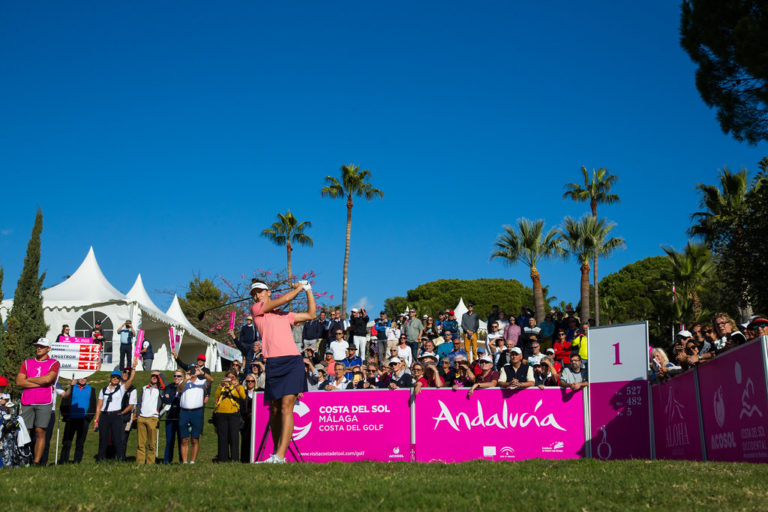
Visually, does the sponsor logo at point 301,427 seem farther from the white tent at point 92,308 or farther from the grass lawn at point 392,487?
the white tent at point 92,308

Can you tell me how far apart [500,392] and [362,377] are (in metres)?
3.43

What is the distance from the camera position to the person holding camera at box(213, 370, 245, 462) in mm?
12336

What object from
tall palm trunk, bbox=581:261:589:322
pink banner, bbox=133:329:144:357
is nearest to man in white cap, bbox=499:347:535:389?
pink banner, bbox=133:329:144:357

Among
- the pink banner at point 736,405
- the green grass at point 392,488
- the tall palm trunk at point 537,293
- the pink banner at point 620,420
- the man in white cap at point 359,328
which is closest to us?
the green grass at point 392,488

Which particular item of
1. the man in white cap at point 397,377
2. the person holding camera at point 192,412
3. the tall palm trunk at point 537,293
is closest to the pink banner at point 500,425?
the man in white cap at point 397,377

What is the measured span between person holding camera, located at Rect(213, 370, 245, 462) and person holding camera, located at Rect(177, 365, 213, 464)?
33 centimetres

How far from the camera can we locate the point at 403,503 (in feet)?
15.2

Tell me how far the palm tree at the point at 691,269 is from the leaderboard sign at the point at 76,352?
25688mm

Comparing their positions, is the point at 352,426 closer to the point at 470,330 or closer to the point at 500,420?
the point at 500,420

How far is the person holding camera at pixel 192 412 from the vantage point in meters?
12.3

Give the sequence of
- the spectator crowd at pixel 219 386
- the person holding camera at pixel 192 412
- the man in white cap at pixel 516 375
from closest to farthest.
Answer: the spectator crowd at pixel 219 386 → the man in white cap at pixel 516 375 → the person holding camera at pixel 192 412

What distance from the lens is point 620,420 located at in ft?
35.2

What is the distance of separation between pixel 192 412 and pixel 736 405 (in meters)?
8.88

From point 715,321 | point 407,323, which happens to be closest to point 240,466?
point 715,321
